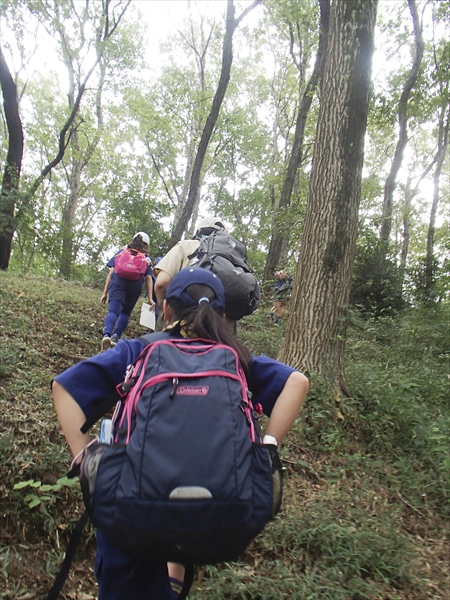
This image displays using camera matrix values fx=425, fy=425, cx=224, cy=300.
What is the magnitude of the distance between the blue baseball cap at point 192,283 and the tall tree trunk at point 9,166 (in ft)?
29.3

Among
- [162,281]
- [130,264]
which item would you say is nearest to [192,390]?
[162,281]

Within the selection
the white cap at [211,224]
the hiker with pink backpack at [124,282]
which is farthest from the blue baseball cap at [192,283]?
the hiker with pink backpack at [124,282]

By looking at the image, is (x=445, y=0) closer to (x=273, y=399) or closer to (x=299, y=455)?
(x=299, y=455)

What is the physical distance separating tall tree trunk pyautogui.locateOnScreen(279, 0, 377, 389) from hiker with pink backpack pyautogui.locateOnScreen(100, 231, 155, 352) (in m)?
2.42

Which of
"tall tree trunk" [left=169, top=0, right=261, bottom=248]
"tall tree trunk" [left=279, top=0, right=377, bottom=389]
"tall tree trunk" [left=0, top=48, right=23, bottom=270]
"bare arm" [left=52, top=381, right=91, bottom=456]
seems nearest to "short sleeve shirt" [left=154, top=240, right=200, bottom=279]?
"tall tree trunk" [left=279, top=0, right=377, bottom=389]

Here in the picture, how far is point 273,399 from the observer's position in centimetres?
177

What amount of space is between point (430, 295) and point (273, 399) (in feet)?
31.5

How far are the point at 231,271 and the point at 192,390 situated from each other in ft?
6.69

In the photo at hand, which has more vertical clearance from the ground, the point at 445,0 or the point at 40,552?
the point at 445,0

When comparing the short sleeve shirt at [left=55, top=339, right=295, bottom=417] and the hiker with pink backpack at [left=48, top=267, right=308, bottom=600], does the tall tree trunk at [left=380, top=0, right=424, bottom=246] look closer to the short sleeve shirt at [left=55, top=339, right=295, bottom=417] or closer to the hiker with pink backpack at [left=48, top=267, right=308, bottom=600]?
the short sleeve shirt at [left=55, top=339, right=295, bottom=417]

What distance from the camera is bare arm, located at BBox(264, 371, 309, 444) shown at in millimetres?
1733

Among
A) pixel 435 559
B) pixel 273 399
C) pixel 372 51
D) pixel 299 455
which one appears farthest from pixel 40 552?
pixel 372 51

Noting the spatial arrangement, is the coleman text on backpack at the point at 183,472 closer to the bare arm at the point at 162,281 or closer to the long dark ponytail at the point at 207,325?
the long dark ponytail at the point at 207,325

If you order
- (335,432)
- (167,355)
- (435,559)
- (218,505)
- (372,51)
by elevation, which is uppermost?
(372,51)
